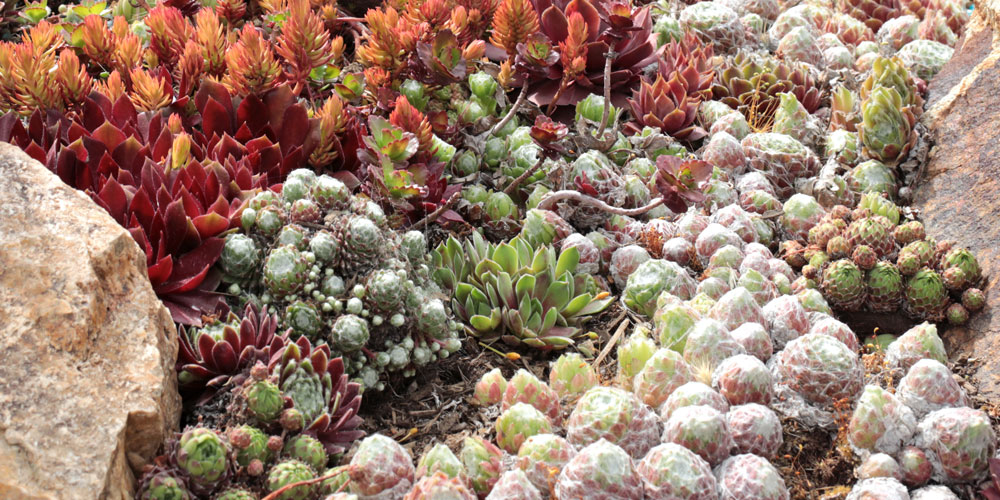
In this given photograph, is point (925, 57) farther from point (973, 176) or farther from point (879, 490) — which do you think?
point (879, 490)

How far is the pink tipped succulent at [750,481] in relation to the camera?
193 centimetres

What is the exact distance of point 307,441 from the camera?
6.42 ft

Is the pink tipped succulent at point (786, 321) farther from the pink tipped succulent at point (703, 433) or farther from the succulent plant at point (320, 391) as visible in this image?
the succulent plant at point (320, 391)

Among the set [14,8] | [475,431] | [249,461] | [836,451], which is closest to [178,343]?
[249,461]

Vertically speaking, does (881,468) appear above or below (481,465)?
above

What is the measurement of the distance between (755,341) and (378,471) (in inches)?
45.8

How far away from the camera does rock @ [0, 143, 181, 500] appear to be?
1.60m

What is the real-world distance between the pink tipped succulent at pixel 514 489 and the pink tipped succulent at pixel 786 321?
1.01m

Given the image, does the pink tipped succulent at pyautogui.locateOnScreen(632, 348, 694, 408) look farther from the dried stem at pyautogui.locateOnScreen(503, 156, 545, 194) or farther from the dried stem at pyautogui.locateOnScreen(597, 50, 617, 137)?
the dried stem at pyautogui.locateOnScreen(597, 50, 617, 137)

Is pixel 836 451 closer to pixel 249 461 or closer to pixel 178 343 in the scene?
pixel 249 461

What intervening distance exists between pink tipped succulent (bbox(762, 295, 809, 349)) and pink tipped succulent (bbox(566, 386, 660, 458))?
2.07 feet

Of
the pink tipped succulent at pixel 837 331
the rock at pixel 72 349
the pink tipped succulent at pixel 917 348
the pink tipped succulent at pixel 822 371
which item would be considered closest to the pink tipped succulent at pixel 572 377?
the pink tipped succulent at pixel 822 371

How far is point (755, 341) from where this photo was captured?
7.84 feet

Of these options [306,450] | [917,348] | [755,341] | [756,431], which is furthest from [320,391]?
[917,348]
